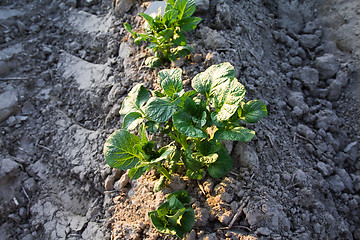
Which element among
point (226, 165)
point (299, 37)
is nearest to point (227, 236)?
point (226, 165)

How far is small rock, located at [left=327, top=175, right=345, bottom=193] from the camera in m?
2.13

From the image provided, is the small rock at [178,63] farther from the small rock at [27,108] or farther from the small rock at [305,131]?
the small rock at [27,108]

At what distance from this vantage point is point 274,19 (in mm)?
2961

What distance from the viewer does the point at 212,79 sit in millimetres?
1913

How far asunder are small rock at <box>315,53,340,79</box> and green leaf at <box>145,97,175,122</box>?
1.57 metres

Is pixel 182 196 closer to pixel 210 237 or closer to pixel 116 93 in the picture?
pixel 210 237

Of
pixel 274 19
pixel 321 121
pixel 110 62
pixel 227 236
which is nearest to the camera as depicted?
pixel 227 236

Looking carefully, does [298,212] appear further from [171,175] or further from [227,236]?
[171,175]

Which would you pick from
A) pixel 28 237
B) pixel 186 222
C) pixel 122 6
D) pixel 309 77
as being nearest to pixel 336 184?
pixel 309 77

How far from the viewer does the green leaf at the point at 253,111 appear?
183 cm

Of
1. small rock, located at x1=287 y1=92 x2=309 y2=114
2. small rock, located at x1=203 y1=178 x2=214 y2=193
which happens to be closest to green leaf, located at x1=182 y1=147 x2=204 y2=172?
small rock, located at x1=203 y1=178 x2=214 y2=193

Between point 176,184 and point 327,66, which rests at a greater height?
point 327,66

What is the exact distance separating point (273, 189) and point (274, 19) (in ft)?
5.74

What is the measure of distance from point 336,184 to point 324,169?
0.44 feet
